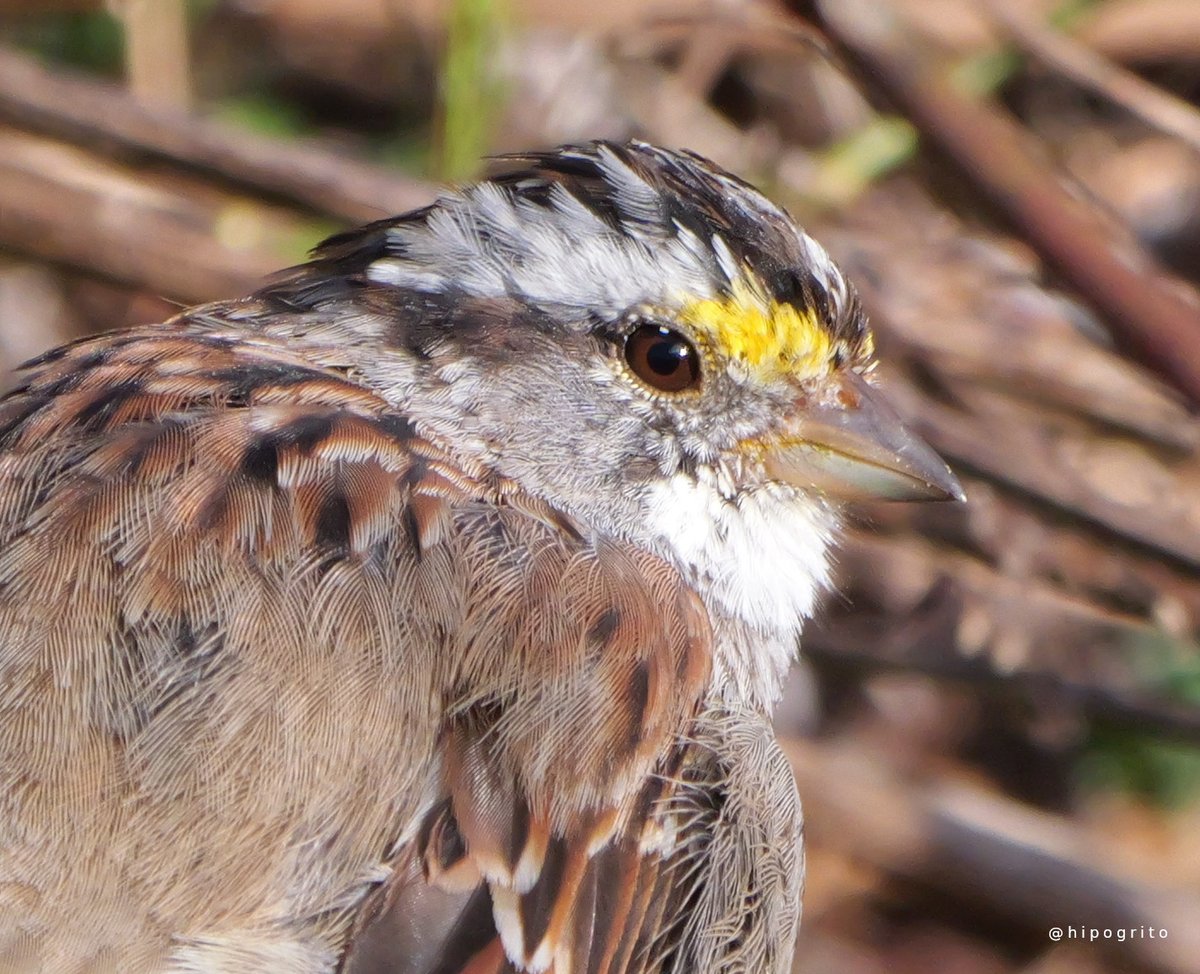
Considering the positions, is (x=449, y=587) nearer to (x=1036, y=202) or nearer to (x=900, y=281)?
(x=1036, y=202)

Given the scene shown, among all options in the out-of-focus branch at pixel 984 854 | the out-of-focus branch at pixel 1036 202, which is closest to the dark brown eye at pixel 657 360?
the out-of-focus branch at pixel 1036 202

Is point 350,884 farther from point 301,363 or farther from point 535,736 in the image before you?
point 301,363

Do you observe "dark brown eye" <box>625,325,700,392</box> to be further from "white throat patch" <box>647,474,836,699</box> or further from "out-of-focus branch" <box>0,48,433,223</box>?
"out-of-focus branch" <box>0,48,433,223</box>

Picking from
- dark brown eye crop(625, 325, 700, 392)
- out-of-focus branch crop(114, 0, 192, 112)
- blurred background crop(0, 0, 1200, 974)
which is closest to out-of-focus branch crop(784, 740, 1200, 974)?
blurred background crop(0, 0, 1200, 974)

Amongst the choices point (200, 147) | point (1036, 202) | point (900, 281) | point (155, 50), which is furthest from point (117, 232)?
point (1036, 202)

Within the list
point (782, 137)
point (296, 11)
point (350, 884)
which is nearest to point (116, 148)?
point (296, 11)

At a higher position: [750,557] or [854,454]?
[854,454]

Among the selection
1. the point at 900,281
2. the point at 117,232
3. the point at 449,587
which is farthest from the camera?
the point at 900,281
